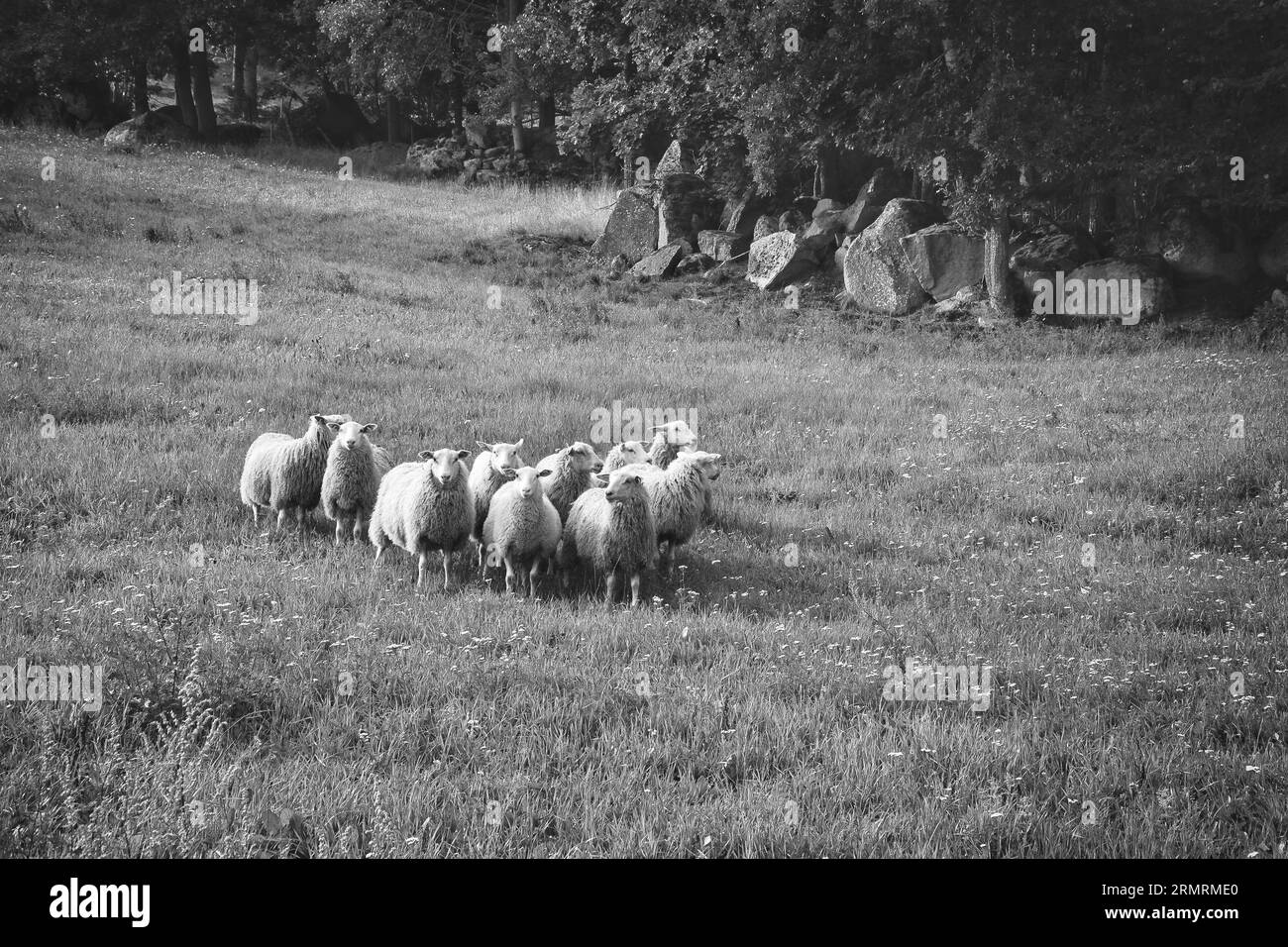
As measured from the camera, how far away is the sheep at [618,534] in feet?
30.4

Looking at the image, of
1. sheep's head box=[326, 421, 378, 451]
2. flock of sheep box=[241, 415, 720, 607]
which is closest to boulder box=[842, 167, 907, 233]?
flock of sheep box=[241, 415, 720, 607]

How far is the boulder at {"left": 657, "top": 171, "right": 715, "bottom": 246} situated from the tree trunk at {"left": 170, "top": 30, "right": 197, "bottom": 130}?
28.3m

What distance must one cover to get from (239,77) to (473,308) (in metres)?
42.8

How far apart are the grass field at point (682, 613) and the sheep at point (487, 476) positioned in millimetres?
907

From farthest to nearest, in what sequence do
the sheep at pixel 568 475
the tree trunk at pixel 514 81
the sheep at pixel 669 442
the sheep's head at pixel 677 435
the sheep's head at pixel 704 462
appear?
the tree trunk at pixel 514 81 → the sheep's head at pixel 677 435 → the sheep at pixel 669 442 → the sheep's head at pixel 704 462 → the sheep at pixel 568 475

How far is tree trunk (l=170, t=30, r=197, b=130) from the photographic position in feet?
155

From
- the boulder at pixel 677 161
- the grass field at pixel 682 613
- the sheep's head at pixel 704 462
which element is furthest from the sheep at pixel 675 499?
the boulder at pixel 677 161

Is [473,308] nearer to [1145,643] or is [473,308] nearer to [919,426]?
[919,426]

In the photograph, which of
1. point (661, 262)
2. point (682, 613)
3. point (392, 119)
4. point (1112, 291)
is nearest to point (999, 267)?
point (1112, 291)

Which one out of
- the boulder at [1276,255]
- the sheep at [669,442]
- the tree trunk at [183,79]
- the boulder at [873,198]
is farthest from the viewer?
the tree trunk at [183,79]

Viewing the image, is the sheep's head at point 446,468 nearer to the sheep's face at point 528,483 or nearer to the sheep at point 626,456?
the sheep's face at point 528,483

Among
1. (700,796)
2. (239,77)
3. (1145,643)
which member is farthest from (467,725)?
(239,77)

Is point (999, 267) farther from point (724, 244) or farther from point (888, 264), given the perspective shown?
point (724, 244)

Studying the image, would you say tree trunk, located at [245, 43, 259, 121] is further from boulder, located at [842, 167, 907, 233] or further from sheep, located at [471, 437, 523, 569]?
sheep, located at [471, 437, 523, 569]
